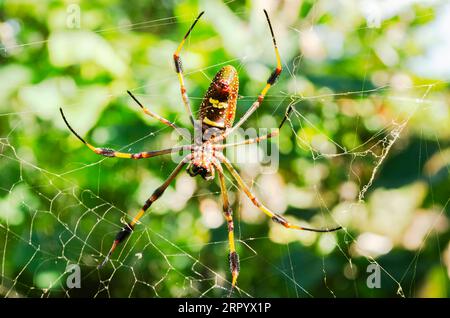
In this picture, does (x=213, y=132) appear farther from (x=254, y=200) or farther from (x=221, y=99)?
(x=254, y=200)

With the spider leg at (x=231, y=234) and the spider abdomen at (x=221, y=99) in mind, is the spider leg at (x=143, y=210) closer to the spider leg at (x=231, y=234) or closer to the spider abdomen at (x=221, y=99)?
the spider leg at (x=231, y=234)
